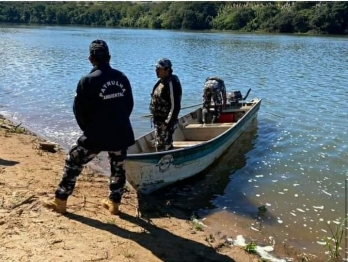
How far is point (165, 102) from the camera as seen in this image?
7.26 meters

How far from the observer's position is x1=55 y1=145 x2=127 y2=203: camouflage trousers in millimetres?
5500

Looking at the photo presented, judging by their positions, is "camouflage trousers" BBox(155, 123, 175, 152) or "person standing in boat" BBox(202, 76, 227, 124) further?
"person standing in boat" BBox(202, 76, 227, 124)

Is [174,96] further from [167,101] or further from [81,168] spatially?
[81,168]

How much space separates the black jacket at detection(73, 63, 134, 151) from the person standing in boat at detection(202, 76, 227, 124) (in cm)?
543

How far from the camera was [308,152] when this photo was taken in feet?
35.4

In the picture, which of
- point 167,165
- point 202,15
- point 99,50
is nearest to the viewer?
point 99,50

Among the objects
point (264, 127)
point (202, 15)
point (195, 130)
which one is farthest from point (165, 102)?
point (202, 15)

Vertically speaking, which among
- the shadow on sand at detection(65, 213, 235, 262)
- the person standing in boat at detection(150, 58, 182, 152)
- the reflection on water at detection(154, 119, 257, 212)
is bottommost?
the reflection on water at detection(154, 119, 257, 212)

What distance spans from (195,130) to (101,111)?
17.5 ft

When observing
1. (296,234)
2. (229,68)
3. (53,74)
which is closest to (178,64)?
(229,68)

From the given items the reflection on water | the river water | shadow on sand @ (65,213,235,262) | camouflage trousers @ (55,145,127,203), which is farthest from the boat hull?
shadow on sand @ (65,213,235,262)

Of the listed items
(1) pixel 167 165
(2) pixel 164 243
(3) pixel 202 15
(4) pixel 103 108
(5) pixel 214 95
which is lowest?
(2) pixel 164 243

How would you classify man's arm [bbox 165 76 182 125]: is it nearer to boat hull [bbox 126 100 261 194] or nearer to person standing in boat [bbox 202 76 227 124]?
boat hull [bbox 126 100 261 194]

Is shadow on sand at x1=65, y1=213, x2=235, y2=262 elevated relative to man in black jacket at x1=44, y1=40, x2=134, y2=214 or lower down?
lower down
